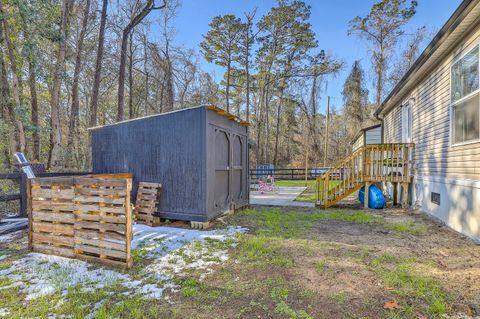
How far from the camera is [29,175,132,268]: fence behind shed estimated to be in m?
3.26

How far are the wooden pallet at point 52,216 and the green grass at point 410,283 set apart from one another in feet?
13.3

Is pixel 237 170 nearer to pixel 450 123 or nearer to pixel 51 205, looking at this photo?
pixel 51 205

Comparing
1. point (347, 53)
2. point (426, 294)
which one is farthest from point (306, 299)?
point (347, 53)

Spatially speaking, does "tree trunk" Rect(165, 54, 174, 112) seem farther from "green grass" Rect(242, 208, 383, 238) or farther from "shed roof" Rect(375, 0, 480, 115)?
"shed roof" Rect(375, 0, 480, 115)

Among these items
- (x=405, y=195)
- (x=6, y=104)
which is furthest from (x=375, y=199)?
(x=6, y=104)

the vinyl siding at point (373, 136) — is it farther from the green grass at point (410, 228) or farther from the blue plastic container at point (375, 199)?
the green grass at point (410, 228)

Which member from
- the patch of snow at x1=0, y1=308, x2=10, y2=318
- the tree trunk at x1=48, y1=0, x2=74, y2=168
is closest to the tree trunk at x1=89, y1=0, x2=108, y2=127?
the tree trunk at x1=48, y1=0, x2=74, y2=168

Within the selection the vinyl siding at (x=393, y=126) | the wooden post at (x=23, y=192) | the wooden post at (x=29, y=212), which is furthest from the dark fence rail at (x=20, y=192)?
the vinyl siding at (x=393, y=126)

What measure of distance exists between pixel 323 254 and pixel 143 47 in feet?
54.4

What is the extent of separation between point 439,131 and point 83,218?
6.88 metres

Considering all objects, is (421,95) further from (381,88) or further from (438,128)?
(381,88)

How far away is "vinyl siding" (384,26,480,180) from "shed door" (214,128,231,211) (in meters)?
4.61

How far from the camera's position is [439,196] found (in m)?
5.38

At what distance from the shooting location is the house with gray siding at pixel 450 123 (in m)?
4.12
